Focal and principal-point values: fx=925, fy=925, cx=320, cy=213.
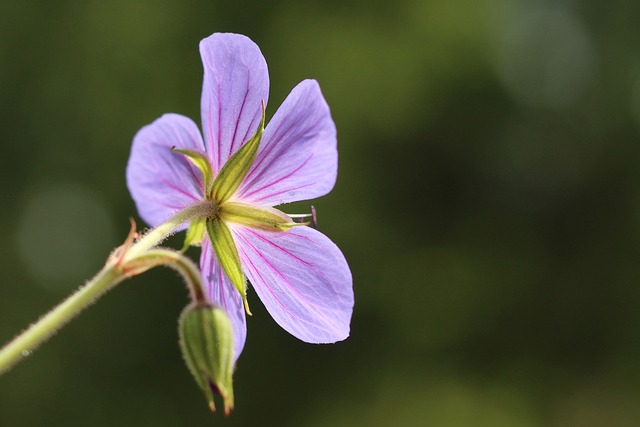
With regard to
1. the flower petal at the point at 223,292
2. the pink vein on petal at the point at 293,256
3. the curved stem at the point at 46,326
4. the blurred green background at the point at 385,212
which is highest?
the curved stem at the point at 46,326

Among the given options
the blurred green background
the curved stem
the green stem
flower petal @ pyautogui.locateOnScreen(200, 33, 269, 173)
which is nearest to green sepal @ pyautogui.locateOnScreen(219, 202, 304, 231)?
flower petal @ pyautogui.locateOnScreen(200, 33, 269, 173)

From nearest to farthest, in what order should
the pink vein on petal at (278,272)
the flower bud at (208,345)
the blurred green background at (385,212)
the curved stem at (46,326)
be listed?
the curved stem at (46,326) → the flower bud at (208,345) → the pink vein on petal at (278,272) → the blurred green background at (385,212)

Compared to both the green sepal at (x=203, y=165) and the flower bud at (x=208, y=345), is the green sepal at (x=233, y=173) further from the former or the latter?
the flower bud at (x=208, y=345)

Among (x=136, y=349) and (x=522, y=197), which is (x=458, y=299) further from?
(x=136, y=349)

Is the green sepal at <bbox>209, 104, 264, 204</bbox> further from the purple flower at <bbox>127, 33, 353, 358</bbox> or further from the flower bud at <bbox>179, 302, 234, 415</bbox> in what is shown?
the flower bud at <bbox>179, 302, 234, 415</bbox>

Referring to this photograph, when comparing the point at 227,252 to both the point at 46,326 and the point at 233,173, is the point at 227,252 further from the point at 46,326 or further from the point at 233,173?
the point at 46,326

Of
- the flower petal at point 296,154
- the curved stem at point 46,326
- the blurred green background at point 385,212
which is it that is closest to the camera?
the curved stem at point 46,326

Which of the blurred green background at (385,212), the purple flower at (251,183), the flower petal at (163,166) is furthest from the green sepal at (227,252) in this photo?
the blurred green background at (385,212)
